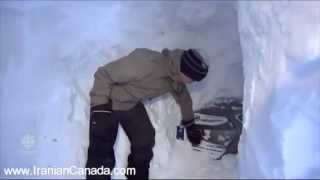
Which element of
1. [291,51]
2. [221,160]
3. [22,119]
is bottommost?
[221,160]

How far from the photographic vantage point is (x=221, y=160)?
1840 mm

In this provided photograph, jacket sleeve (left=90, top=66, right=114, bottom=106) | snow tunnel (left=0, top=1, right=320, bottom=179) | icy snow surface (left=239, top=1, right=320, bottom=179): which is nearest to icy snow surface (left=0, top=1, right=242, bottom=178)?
snow tunnel (left=0, top=1, right=320, bottom=179)

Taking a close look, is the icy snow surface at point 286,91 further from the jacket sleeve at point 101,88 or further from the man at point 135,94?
the jacket sleeve at point 101,88

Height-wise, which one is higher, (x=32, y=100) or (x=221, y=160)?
(x=32, y=100)

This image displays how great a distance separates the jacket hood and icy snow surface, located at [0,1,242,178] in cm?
19

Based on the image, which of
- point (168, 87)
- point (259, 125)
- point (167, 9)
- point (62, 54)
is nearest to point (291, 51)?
point (259, 125)

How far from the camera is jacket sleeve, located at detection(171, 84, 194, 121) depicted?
175 centimetres

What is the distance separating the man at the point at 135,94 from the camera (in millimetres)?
1610

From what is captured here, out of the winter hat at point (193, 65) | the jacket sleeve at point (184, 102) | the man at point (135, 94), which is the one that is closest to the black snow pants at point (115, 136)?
the man at point (135, 94)

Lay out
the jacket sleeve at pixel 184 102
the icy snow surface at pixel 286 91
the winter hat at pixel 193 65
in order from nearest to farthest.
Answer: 1. the icy snow surface at pixel 286 91
2. the winter hat at pixel 193 65
3. the jacket sleeve at pixel 184 102

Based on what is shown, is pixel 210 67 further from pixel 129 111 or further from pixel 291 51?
pixel 291 51

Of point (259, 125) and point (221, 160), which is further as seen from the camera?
point (221, 160)

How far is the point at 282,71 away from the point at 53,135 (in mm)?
934

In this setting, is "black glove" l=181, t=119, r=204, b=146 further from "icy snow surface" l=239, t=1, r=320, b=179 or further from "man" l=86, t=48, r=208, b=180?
"icy snow surface" l=239, t=1, r=320, b=179
